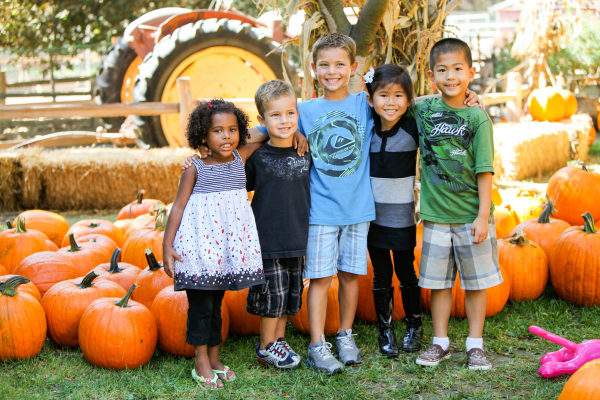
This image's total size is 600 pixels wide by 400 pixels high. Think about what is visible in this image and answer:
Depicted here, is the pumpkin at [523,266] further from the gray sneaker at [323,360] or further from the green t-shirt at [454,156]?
the gray sneaker at [323,360]

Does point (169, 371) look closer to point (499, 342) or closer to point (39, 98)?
point (499, 342)

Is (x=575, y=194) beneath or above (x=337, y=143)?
beneath

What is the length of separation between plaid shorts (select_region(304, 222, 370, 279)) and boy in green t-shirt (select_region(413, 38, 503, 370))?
1.06 ft


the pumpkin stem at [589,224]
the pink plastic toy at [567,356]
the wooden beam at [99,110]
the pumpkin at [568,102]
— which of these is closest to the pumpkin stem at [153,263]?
the pink plastic toy at [567,356]

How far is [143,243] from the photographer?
144 inches

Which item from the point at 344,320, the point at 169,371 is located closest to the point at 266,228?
the point at 344,320

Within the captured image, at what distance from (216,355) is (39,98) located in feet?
40.0

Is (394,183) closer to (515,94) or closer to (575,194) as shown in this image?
Answer: (575,194)

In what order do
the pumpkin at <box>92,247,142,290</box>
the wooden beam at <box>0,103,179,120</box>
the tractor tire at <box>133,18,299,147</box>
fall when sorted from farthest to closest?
the tractor tire at <box>133,18,299,147</box> < the wooden beam at <box>0,103,179,120</box> < the pumpkin at <box>92,247,142,290</box>

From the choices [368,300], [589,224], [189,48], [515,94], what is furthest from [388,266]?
[515,94]

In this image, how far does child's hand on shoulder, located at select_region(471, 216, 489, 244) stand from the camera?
2477 millimetres

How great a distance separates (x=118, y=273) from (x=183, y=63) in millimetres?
4919

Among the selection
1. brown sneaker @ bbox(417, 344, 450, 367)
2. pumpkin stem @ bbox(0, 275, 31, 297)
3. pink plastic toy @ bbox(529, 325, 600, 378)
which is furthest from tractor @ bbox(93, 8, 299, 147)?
pink plastic toy @ bbox(529, 325, 600, 378)

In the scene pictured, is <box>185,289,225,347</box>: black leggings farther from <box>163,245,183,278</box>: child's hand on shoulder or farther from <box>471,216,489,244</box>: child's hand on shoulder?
<box>471,216,489,244</box>: child's hand on shoulder
